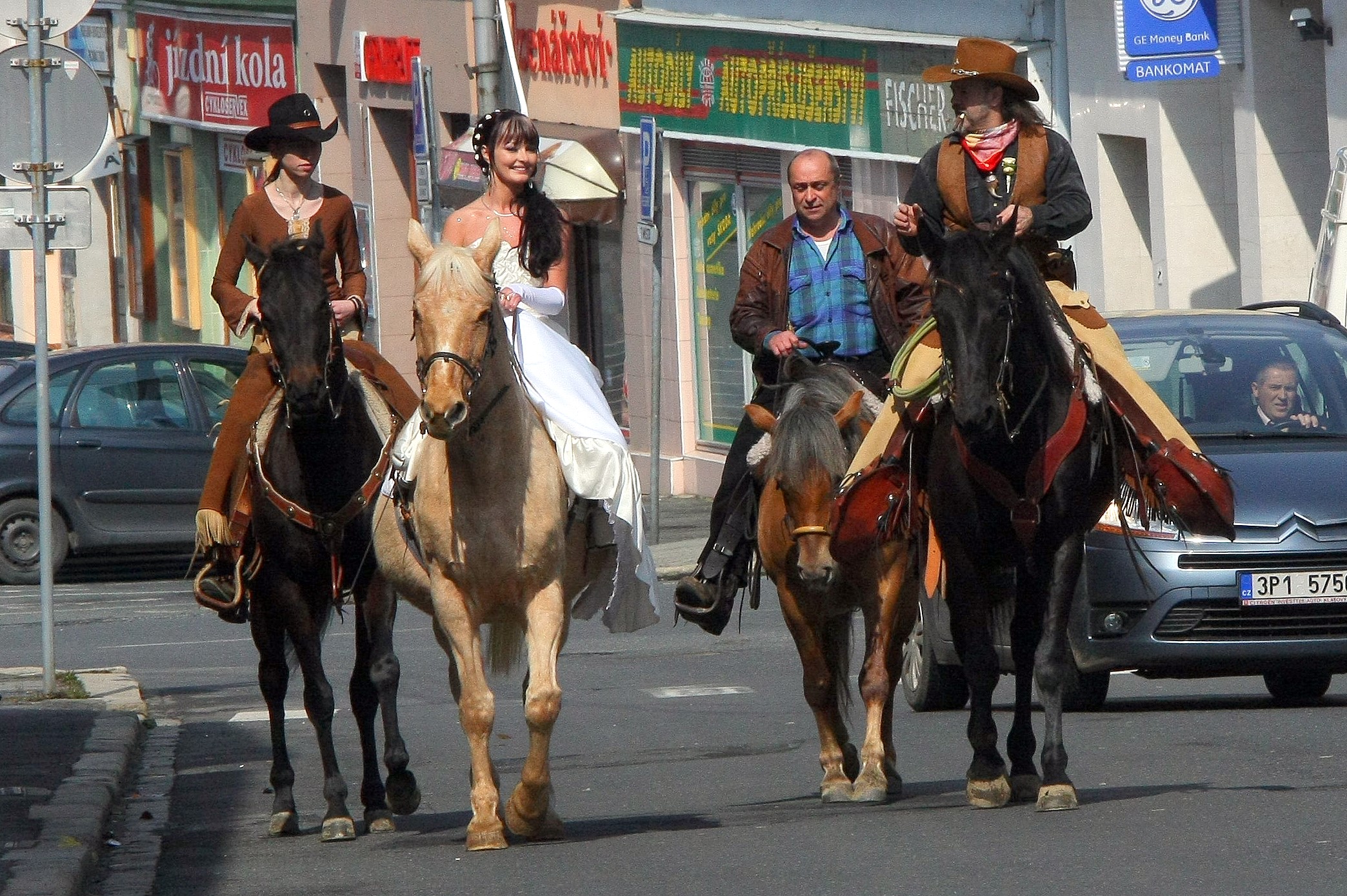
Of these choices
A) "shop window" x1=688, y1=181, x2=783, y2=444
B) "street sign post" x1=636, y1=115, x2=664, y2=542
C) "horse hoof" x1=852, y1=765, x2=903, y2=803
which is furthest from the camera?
"shop window" x1=688, y1=181, x2=783, y2=444

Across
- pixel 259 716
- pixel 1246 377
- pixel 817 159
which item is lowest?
pixel 259 716

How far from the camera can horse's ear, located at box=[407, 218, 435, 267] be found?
7.93 metres

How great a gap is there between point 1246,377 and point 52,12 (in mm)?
6563

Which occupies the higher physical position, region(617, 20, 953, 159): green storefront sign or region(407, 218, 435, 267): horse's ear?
region(617, 20, 953, 159): green storefront sign

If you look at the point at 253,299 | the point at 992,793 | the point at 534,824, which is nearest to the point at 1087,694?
the point at 992,793

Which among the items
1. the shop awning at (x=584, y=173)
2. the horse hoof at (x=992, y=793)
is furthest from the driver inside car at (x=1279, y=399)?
the shop awning at (x=584, y=173)

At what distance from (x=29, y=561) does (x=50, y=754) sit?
987cm

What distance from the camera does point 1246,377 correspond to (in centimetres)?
1155

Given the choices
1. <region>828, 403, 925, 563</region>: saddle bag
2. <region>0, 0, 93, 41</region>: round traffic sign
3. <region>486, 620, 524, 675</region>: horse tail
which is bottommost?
<region>486, 620, 524, 675</region>: horse tail

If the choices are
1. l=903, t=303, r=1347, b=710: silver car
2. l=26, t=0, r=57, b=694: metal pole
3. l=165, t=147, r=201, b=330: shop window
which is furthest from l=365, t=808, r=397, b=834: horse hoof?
l=165, t=147, r=201, b=330: shop window

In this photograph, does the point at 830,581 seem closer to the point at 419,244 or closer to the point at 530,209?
the point at 530,209

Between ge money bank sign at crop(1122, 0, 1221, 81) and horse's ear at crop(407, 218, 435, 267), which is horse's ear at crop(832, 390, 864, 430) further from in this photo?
ge money bank sign at crop(1122, 0, 1221, 81)

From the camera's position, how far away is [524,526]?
26.7 feet

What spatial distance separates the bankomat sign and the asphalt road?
756 centimetres
